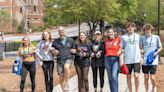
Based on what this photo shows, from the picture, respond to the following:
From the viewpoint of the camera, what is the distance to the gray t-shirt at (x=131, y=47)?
Answer: 11.2 meters

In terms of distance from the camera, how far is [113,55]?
1124 cm

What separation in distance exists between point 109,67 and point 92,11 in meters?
29.0

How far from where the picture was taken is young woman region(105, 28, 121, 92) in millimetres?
11211

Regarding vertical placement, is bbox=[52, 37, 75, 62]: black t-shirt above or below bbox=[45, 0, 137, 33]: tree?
below

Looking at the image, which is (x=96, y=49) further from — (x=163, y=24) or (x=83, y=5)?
(x=163, y=24)

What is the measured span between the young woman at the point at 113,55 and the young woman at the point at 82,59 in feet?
2.30

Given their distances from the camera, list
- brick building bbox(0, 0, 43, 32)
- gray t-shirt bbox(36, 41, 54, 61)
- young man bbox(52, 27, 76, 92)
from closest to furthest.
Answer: young man bbox(52, 27, 76, 92), gray t-shirt bbox(36, 41, 54, 61), brick building bbox(0, 0, 43, 32)

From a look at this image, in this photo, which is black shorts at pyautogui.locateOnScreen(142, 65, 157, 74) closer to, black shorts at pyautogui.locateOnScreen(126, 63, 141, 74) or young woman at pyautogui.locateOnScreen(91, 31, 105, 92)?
black shorts at pyautogui.locateOnScreen(126, 63, 141, 74)

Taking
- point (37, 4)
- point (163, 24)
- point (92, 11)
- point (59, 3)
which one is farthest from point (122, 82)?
point (37, 4)

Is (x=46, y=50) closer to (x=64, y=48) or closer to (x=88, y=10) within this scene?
(x=64, y=48)

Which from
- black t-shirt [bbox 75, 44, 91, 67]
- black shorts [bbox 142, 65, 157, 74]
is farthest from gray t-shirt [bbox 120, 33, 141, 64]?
black t-shirt [bbox 75, 44, 91, 67]

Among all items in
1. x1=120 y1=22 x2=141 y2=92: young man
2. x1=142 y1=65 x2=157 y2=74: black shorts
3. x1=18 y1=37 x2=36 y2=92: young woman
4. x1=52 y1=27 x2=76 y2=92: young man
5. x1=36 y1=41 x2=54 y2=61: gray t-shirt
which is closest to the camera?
x1=120 y1=22 x2=141 y2=92: young man

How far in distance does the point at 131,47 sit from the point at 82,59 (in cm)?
139

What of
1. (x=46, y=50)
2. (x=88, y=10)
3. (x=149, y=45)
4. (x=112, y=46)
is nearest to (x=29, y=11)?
(x=88, y=10)
